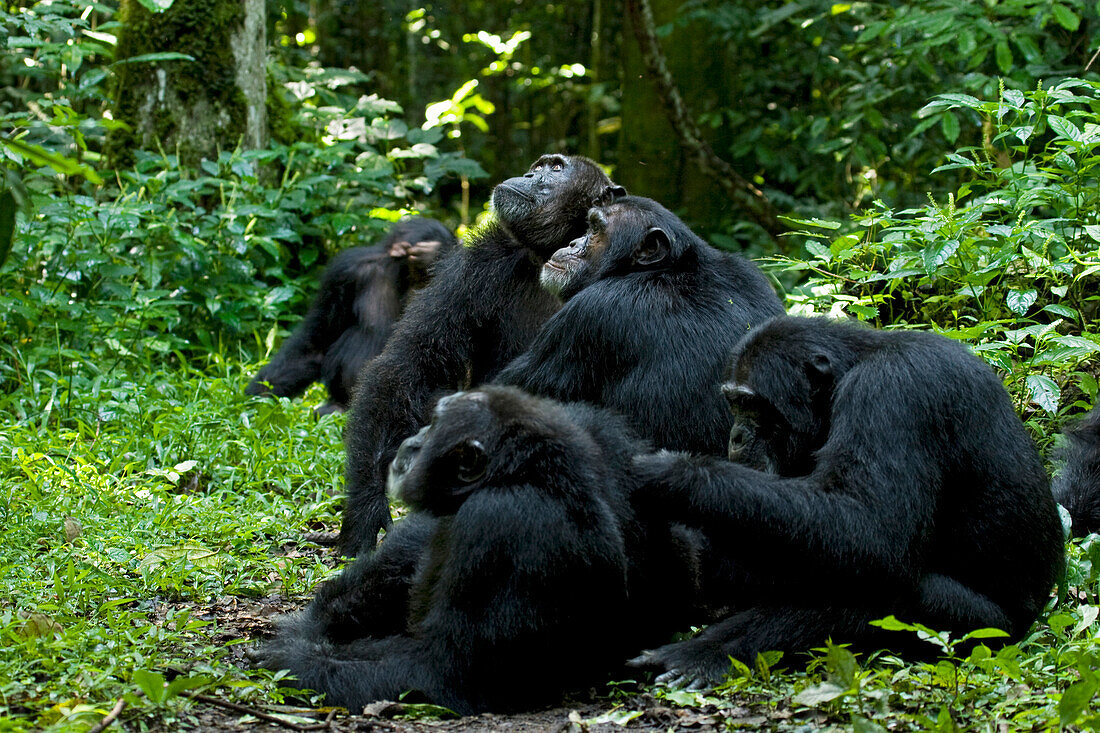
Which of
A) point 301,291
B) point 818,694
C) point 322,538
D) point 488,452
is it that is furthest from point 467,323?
point 301,291

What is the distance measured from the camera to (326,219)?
32.0ft

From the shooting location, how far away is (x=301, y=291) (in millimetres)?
9484

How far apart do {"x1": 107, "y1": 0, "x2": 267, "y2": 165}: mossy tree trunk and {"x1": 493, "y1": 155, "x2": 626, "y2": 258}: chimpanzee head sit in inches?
183

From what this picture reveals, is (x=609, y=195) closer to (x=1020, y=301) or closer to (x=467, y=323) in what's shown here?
(x=467, y=323)

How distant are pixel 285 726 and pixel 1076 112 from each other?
4.79 m

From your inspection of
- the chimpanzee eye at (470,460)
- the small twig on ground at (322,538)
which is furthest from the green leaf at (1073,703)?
the small twig on ground at (322,538)

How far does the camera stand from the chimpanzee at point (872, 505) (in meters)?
3.63

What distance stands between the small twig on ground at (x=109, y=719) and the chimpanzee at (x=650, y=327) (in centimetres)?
239

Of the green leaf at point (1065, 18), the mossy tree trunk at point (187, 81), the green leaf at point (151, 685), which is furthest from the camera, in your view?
the mossy tree trunk at point (187, 81)

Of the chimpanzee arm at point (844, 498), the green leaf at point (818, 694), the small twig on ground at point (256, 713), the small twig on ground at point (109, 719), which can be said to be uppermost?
the chimpanzee arm at point (844, 498)

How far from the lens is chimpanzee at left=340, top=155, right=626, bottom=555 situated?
5.46m

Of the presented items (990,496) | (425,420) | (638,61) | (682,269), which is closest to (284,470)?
(425,420)

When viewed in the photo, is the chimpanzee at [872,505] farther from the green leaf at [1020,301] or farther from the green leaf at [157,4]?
the green leaf at [157,4]

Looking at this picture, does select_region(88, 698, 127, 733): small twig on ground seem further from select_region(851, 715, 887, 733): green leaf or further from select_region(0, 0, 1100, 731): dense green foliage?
select_region(851, 715, 887, 733): green leaf
